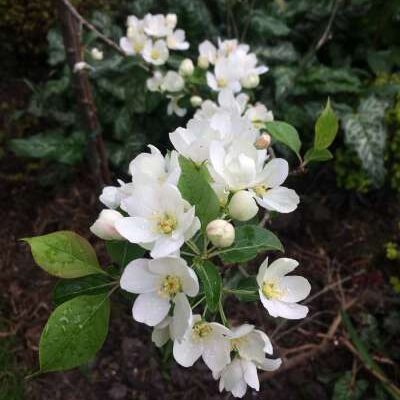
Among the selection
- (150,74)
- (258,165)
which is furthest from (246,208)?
(150,74)

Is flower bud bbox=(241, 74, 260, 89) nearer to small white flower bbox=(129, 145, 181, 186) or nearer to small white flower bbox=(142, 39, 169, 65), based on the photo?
small white flower bbox=(142, 39, 169, 65)

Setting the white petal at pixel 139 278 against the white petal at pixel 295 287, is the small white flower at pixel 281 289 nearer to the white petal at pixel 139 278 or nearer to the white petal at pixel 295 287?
the white petal at pixel 295 287

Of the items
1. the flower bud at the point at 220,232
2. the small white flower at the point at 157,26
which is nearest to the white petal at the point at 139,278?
the flower bud at the point at 220,232

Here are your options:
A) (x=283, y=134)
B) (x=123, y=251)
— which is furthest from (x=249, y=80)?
(x=123, y=251)

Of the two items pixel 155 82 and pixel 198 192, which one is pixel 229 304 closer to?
pixel 155 82

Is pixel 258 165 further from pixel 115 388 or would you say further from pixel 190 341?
pixel 115 388

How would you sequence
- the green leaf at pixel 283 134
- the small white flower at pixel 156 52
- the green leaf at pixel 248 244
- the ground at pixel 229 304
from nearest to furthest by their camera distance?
the green leaf at pixel 248 244 < the green leaf at pixel 283 134 < the small white flower at pixel 156 52 < the ground at pixel 229 304
